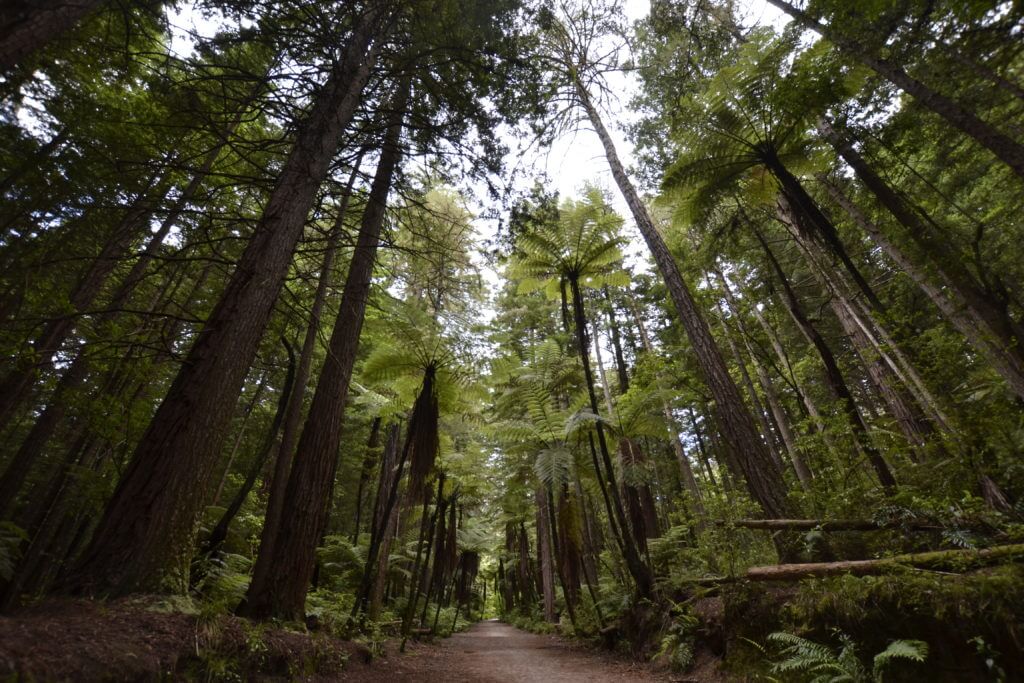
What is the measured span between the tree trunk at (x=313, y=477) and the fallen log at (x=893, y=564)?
13.8ft

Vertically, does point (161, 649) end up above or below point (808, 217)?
below

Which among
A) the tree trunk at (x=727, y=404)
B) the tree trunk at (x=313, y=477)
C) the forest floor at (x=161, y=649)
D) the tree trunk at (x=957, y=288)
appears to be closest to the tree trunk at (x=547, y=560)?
the forest floor at (x=161, y=649)

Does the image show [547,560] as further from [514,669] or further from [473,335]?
[473,335]

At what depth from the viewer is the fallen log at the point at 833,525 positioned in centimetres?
351

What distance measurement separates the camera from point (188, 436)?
2619 millimetres

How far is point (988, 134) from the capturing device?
4.85 m

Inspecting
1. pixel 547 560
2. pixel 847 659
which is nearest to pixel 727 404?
pixel 847 659

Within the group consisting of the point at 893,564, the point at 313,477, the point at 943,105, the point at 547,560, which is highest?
the point at 943,105

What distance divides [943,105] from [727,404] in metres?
4.88

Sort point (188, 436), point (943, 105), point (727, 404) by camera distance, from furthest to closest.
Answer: point (943, 105)
point (727, 404)
point (188, 436)

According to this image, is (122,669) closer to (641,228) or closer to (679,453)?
(641,228)

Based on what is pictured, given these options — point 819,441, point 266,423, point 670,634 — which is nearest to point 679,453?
point 819,441

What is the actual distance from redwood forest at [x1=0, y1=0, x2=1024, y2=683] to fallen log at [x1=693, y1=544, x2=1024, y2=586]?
2cm

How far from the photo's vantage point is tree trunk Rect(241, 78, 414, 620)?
3.80m
